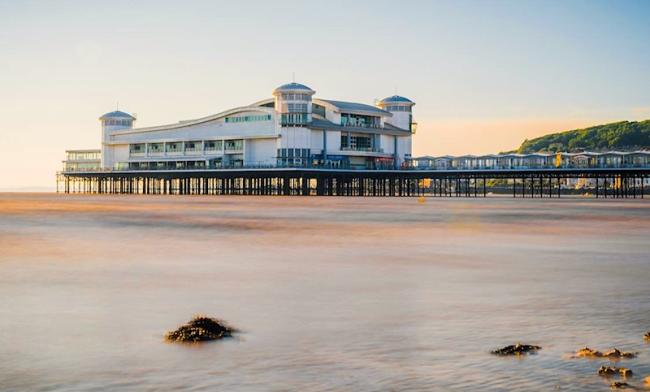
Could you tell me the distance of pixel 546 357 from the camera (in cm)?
884

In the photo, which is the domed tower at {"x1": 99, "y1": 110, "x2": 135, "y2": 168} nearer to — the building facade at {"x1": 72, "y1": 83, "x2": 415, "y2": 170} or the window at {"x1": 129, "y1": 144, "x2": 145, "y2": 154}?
the building facade at {"x1": 72, "y1": 83, "x2": 415, "y2": 170}

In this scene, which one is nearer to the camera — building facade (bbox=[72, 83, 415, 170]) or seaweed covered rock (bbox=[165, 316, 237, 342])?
seaweed covered rock (bbox=[165, 316, 237, 342])

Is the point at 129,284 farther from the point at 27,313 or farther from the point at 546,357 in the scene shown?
the point at 546,357

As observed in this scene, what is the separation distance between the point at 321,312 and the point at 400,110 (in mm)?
106081

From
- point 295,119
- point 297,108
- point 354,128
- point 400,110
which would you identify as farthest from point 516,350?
point 400,110

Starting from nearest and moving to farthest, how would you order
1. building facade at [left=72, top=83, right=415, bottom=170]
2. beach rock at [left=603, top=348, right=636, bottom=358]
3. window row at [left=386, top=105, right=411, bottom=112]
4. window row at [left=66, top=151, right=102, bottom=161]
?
1. beach rock at [left=603, top=348, right=636, bottom=358]
2. building facade at [left=72, top=83, right=415, bottom=170]
3. window row at [left=386, top=105, right=411, bottom=112]
4. window row at [left=66, top=151, right=102, bottom=161]

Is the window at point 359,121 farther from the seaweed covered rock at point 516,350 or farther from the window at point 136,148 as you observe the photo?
the seaweed covered rock at point 516,350

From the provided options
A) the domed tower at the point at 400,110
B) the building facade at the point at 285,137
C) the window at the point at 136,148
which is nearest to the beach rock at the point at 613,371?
the building facade at the point at 285,137

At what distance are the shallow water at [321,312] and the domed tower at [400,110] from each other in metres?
92.0

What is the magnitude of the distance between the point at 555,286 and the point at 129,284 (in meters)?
7.59

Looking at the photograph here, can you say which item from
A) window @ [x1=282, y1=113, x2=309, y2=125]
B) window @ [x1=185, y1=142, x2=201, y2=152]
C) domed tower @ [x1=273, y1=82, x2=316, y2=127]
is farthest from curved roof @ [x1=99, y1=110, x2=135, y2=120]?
window @ [x1=282, y1=113, x2=309, y2=125]

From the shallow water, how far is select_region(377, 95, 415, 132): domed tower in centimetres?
9198

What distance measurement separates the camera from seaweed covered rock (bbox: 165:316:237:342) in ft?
32.5

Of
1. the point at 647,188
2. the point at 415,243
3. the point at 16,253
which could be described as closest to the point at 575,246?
the point at 415,243
